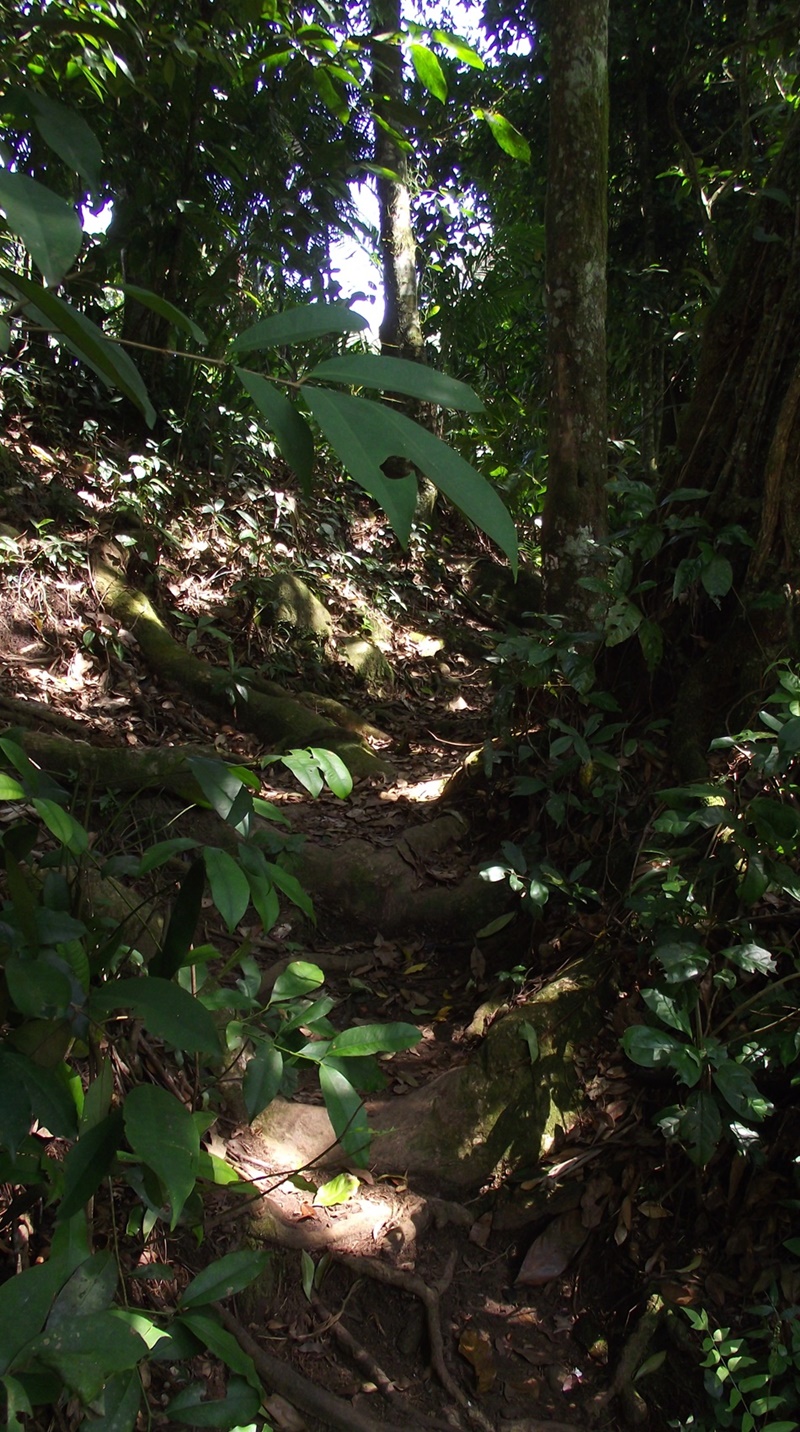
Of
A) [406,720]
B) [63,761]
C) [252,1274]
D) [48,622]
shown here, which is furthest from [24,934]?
[406,720]

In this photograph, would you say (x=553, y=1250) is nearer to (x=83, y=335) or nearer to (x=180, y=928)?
(x=180, y=928)

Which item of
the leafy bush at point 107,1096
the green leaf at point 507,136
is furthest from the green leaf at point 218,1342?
the green leaf at point 507,136

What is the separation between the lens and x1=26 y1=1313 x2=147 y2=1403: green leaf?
34.1 inches

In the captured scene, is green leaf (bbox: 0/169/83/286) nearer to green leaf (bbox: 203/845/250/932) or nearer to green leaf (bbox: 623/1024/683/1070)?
green leaf (bbox: 203/845/250/932)

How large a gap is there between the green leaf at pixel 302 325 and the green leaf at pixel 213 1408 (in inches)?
46.4

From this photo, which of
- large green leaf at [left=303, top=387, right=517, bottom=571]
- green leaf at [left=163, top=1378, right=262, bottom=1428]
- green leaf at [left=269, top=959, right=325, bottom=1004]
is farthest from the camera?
green leaf at [left=269, top=959, right=325, bottom=1004]

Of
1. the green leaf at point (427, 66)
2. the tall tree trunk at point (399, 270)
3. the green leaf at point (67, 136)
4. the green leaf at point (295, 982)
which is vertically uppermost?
the tall tree trunk at point (399, 270)

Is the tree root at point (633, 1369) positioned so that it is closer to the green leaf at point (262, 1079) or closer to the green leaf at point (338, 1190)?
the green leaf at point (338, 1190)

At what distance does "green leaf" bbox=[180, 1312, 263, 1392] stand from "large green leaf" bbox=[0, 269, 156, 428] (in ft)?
3.60

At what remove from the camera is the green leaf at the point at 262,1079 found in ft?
4.50

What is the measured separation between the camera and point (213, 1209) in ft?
7.04

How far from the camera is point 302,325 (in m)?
0.73

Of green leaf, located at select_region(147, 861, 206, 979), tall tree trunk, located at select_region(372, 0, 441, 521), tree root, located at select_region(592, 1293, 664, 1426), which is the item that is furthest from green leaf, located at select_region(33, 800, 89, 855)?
tall tree trunk, located at select_region(372, 0, 441, 521)

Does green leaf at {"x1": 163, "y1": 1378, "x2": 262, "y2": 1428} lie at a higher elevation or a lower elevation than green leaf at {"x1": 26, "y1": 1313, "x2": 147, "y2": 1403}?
lower
